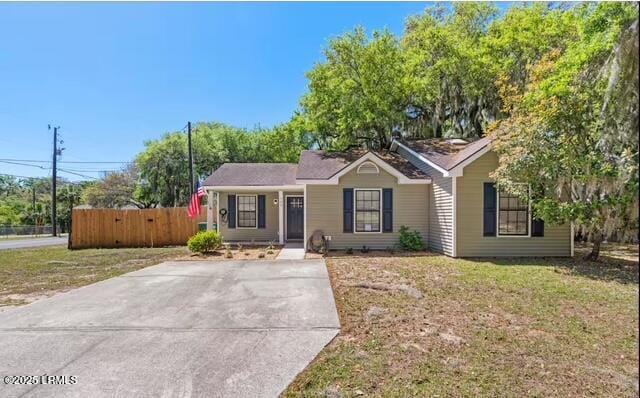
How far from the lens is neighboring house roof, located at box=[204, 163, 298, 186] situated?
48.3ft

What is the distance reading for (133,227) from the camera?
16.1 m

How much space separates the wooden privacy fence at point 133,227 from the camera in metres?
15.7

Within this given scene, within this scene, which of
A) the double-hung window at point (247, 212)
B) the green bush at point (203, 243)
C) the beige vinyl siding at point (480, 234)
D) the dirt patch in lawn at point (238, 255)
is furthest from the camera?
the double-hung window at point (247, 212)

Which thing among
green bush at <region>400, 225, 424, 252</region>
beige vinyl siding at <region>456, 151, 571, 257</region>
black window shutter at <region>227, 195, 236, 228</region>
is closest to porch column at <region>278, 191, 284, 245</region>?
black window shutter at <region>227, 195, 236, 228</region>

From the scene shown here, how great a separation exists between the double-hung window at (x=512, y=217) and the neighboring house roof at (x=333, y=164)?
9.13ft

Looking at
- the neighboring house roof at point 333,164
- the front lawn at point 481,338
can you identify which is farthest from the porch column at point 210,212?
the front lawn at point 481,338

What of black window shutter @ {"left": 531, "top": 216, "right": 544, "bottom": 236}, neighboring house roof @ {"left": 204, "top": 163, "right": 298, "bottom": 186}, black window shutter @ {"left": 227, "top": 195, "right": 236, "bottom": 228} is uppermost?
neighboring house roof @ {"left": 204, "top": 163, "right": 298, "bottom": 186}

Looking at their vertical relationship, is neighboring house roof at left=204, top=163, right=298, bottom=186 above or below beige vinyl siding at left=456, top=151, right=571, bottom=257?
above

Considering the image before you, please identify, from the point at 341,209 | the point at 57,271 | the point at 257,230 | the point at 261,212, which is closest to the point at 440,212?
the point at 341,209

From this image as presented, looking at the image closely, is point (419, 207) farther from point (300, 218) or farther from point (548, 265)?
point (300, 218)

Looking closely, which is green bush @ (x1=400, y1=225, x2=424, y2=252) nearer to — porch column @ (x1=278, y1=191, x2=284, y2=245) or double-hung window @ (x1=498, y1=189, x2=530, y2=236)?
double-hung window @ (x1=498, y1=189, x2=530, y2=236)

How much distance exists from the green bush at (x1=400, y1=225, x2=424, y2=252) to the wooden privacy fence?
10005 mm

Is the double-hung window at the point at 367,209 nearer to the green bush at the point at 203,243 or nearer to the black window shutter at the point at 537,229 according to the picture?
the black window shutter at the point at 537,229

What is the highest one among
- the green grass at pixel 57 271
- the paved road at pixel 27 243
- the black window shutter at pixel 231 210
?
the black window shutter at pixel 231 210
